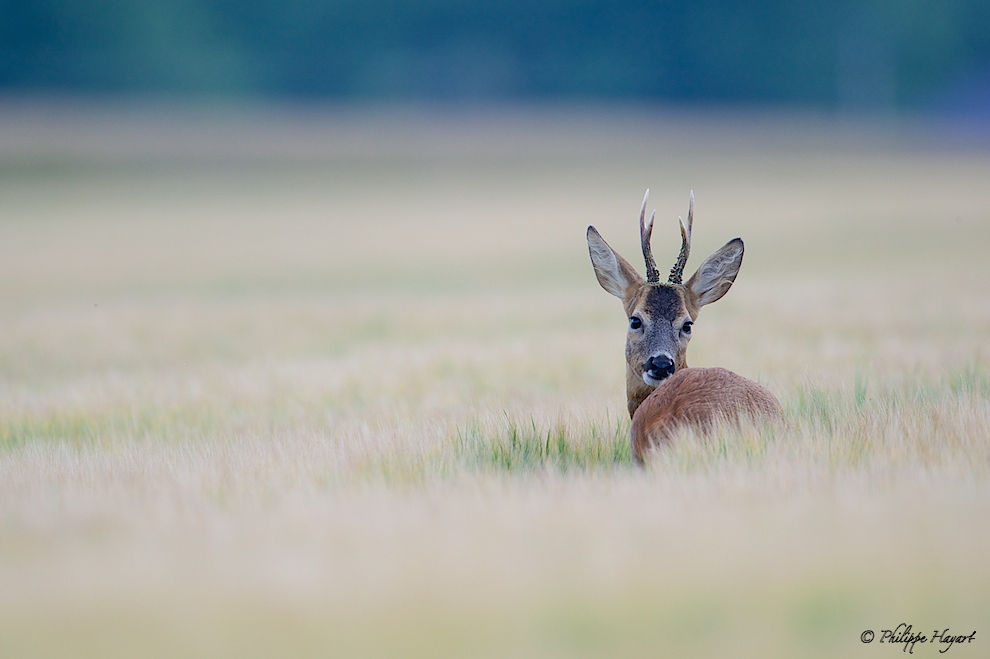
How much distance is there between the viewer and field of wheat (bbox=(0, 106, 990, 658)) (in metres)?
4.02

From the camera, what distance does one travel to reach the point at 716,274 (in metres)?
7.26

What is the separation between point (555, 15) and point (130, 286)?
6188 cm

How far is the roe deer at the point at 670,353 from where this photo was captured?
20.4ft

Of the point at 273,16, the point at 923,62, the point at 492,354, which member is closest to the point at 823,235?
the point at 492,354

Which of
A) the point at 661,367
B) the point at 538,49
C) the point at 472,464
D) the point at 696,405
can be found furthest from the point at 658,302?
the point at 538,49

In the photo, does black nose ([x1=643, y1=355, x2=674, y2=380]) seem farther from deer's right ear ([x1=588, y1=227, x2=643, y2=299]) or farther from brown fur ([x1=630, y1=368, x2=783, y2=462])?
deer's right ear ([x1=588, y1=227, x2=643, y2=299])

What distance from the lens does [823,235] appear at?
24.2 meters

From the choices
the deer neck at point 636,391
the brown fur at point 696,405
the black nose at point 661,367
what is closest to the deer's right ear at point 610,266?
the deer neck at point 636,391

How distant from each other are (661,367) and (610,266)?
2.80ft

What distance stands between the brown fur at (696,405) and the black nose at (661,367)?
0.20 m

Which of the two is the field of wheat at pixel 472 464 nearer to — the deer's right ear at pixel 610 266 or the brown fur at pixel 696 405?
the brown fur at pixel 696 405

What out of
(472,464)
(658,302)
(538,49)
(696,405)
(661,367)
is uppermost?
(538,49)

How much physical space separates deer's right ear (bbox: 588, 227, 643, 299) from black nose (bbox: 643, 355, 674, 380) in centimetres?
68

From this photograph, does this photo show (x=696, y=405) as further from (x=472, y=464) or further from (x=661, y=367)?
(x=472, y=464)
